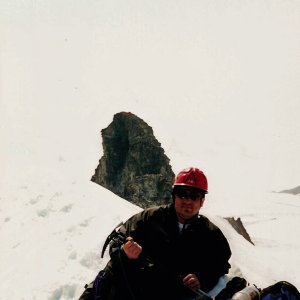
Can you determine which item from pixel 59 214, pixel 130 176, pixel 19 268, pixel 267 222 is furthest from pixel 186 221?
pixel 267 222

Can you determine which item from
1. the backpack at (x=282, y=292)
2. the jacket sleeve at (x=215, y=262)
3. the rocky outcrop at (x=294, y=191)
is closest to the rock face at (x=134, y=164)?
the jacket sleeve at (x=215, y=262)

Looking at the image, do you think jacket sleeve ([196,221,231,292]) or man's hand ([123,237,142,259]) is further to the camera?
jacket sleeve ([196,221,231,292])

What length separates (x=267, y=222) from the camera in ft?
181

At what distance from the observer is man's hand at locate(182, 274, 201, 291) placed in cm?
436

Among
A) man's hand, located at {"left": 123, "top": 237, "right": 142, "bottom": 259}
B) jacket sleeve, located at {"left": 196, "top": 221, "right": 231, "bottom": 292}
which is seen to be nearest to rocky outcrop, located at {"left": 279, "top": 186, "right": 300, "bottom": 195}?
jacket sleeve, located at {"left": 196, "top": 221, "right": 231, "bottom": 292}

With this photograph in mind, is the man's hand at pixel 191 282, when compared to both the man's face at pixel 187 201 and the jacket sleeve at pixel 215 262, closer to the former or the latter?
the jacket sleeve at pixel 215 262

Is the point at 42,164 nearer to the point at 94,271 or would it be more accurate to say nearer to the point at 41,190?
the point at 41,190

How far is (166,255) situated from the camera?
15.1 feet

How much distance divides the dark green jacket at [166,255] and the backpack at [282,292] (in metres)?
0.59

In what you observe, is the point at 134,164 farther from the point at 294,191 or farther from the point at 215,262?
the point at 294,191

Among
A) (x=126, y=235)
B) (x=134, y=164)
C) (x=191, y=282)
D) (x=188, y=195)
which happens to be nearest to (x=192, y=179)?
(x=188, y=195)

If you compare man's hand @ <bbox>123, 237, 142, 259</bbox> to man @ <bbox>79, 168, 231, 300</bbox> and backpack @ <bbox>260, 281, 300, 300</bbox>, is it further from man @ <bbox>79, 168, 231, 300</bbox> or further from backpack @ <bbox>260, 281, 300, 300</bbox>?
backpack @ <bbox>260, 281, 300, 300</bbox>

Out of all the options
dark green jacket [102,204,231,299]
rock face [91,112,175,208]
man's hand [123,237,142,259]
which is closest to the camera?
man's hand [123,237,142,259]

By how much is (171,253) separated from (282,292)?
139cm
